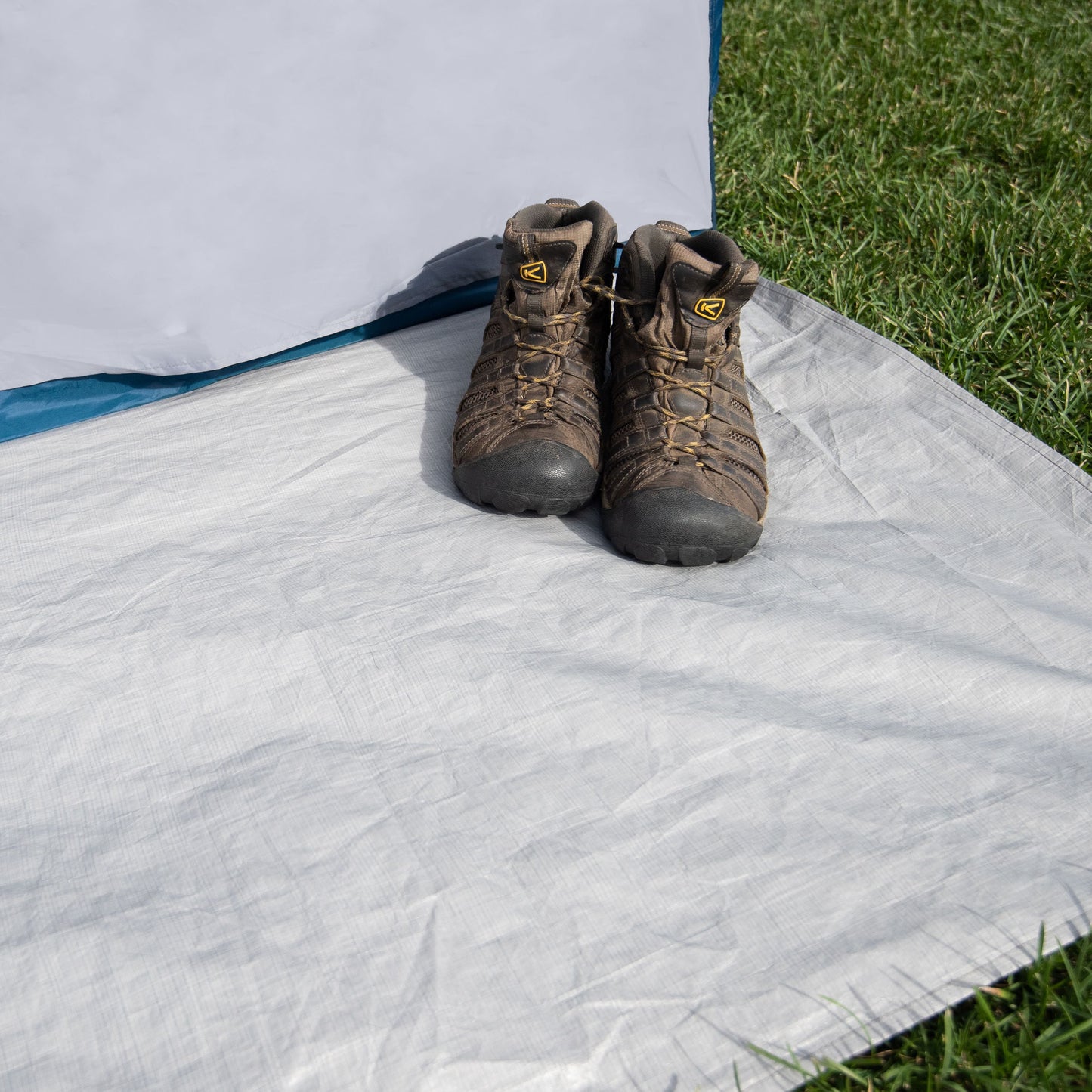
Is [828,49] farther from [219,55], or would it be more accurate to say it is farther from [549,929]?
[549,929]

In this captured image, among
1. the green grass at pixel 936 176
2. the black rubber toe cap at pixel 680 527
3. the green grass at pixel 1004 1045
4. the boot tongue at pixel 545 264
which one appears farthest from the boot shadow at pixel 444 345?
the green grass at pixel 1004 1045

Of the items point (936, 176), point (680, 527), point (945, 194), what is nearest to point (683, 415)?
point (680, 527)

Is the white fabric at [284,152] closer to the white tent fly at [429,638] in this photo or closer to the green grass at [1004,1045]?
the white tent fly at [429,638]

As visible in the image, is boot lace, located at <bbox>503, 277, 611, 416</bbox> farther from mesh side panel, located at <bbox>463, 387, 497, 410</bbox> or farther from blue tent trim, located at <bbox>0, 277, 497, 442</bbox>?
blue tent trim, located at <bbox>0, 277, 497, 442</bbox>

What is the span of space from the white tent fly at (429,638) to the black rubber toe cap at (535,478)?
0.04 meters

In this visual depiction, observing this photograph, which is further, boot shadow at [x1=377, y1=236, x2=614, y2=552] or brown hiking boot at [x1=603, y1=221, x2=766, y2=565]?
boot shadow at [x1=377, y1=236, x2=614, y2=552]

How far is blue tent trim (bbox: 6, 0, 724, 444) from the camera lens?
131 centimetres

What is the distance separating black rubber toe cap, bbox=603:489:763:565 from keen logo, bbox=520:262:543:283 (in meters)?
0.27

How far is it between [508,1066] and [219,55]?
117cm

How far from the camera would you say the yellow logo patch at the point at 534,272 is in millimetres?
1166

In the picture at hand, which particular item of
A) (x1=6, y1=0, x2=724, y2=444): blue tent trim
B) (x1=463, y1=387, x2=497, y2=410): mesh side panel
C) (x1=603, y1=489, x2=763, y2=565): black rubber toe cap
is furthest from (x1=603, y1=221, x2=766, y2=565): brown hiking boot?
(x1=6, y1=0, x2=724, y2=444): blue tent trim

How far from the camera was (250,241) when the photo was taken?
1.35 m

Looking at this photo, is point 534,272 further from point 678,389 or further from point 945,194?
point 945,194

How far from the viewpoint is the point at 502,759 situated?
36.5 inches
